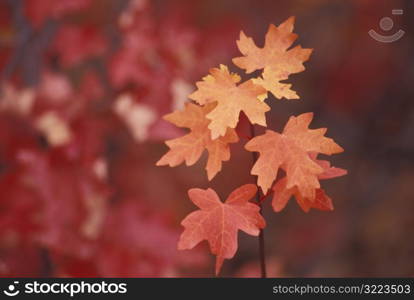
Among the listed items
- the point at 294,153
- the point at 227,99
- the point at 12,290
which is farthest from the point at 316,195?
the point at 12,290

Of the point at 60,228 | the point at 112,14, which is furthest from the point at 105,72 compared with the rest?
the point at 60,228

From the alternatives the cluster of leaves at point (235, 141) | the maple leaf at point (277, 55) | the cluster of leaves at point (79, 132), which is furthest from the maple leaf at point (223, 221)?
the cluster of leaves at point (79, 132)

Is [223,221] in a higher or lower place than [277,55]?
lower

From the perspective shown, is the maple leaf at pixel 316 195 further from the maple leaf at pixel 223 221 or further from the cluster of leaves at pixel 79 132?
the cluster of leaves at pixel 79 132

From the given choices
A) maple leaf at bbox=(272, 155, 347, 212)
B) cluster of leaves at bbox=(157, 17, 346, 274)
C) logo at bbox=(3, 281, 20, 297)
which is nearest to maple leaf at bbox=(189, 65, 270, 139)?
cluster of leaves at bbox=(157, 17, 346, 274)

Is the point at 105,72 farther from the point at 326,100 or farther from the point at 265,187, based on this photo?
the point at 265,187

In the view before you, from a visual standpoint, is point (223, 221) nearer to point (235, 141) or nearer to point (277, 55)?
point (235, 141)

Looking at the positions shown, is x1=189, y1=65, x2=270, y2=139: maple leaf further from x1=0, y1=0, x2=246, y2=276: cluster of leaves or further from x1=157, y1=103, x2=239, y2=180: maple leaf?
x1=0, y1=0, x2=246, y2=276: cluster of leaves
